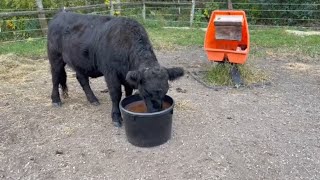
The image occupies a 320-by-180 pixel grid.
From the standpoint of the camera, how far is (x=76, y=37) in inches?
194

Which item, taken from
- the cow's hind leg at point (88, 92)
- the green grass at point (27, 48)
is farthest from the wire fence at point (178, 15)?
the cow's hind leg at point (88, 92)

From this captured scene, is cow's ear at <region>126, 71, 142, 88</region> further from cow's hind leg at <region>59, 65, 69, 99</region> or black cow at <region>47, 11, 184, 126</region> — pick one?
cow's hind leg at <region>59, 65, 69, 99</region>

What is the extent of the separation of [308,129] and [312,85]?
185 cm

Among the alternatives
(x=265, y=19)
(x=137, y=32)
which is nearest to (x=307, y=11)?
(x=265, y=19)

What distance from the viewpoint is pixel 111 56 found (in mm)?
4371

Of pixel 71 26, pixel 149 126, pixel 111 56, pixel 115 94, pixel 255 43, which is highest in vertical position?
pixel 71 26

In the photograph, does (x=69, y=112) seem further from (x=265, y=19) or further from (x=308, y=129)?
(x=265, y=19)

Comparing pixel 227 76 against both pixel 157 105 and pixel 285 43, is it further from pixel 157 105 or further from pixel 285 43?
pixel 285 43

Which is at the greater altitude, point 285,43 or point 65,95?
point 285,43

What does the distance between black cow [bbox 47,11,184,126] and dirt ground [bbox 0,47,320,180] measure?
19.7 inches

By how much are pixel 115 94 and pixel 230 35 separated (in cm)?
248

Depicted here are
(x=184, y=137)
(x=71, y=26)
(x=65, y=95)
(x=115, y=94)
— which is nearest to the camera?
(x=184, y=137)

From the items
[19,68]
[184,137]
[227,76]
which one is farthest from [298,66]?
[19,68]

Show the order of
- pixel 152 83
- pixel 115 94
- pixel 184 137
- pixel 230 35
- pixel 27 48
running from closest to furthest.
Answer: pixel 152 83 < pixel 184 137 < pixel 115 94 < pixel 230 35 < pixel 27 48
